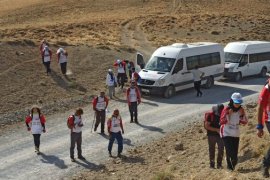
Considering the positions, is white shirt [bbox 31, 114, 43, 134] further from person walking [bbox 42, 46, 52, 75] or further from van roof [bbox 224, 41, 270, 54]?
van roof [bbox 224, 41, 270, 54]

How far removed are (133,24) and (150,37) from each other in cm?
893

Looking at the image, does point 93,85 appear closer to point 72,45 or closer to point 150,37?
point 72,45

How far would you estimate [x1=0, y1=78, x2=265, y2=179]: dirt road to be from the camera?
48.9 feet

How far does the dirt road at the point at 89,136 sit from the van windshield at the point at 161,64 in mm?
1573

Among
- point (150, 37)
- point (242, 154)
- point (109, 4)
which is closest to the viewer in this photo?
point (242, 154)

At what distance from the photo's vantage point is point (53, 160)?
1556 cm

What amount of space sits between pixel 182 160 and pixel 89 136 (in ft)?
16.2

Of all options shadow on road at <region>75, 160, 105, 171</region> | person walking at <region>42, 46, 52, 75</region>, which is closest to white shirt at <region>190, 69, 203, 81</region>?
person walking at <region>42, 46, 52, 75</region>

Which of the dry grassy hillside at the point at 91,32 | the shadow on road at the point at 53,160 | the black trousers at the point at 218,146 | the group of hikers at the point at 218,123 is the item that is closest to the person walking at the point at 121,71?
the dry grassy hillside at the point at 91,32

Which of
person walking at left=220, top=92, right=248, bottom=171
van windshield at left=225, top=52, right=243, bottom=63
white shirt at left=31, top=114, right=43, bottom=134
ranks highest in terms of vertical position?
person walking at left=220, top=92, right=248, bottom=171

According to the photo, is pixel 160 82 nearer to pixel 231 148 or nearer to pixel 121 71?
pixel 121 71

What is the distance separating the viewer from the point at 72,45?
117 ft

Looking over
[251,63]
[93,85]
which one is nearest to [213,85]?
[251,63]

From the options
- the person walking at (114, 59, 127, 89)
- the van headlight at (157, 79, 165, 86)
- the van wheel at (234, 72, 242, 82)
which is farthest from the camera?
the van wheel at (234, 72, 242, 82)
